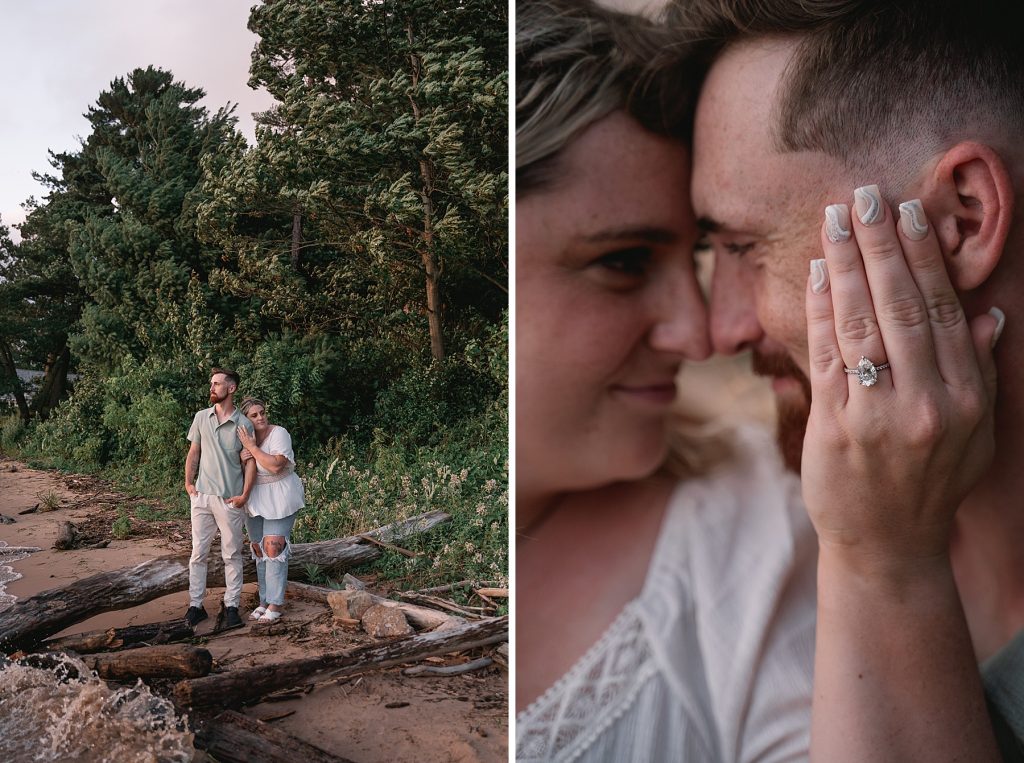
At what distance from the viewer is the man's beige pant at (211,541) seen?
149 inches

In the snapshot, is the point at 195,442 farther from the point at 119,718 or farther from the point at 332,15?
the point at 332,15

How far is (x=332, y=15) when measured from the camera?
5504mm

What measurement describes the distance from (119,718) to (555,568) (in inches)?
103

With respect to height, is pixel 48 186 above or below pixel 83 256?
above

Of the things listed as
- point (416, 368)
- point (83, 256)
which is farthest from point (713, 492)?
point (83, 256)

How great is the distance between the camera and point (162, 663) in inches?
134

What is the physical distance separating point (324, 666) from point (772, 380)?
2.78m

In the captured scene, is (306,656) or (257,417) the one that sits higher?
(257,417)

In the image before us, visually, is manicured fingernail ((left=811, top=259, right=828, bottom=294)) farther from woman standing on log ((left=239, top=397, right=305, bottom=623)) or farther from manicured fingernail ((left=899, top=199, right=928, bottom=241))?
woman standing on log ((left=239, top=397, right=305, bottom=623))

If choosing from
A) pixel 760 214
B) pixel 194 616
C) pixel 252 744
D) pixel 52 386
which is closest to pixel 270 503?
pixel 194 616

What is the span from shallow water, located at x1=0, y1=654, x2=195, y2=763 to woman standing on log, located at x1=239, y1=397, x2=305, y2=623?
77 cm

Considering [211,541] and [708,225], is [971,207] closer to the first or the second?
[708,225]

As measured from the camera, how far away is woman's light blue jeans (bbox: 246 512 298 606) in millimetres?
3861

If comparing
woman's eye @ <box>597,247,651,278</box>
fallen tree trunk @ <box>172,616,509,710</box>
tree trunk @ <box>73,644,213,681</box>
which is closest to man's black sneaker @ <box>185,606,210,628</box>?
tree trunk @ <box>73,644,213,681</box>
